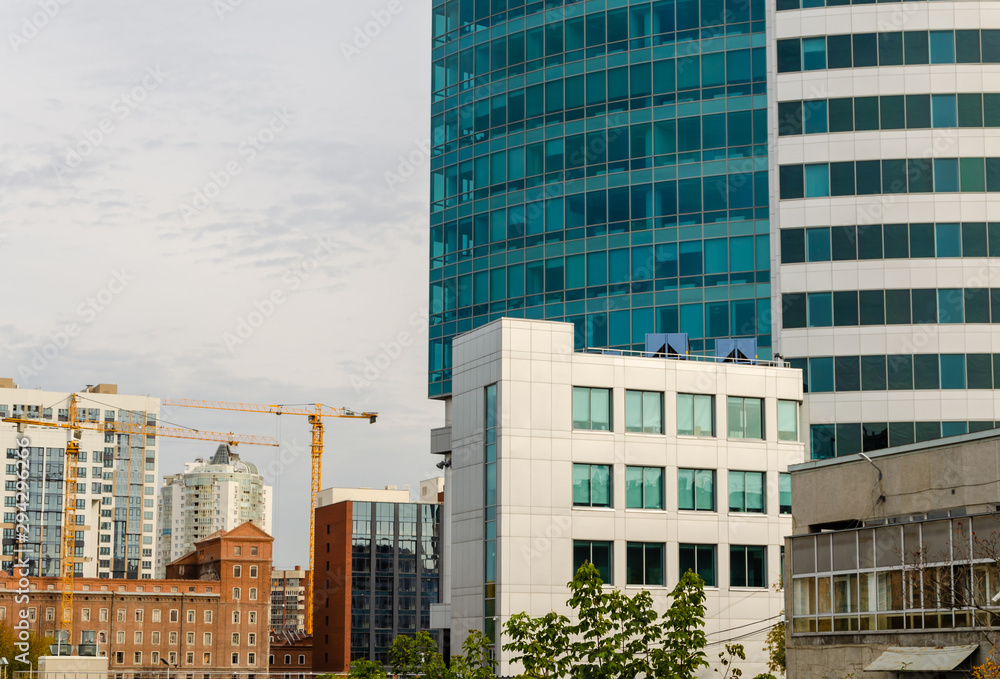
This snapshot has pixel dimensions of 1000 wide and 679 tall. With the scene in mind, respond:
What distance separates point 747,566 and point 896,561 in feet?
91.4

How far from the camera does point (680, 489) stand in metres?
65.2

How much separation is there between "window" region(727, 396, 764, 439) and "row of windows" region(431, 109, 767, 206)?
13476 millimetres

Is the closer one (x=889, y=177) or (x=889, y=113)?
(x=889, y=177)

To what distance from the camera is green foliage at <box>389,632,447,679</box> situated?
35.9m

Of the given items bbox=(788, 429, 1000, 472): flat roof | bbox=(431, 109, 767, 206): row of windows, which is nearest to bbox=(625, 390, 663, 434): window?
bbox=(431, 109, 767, 206): row of windows

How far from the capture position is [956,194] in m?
70.0

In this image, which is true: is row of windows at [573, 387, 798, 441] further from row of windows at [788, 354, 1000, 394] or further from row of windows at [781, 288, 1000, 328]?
row of windows at [781, 288, 1000, 328]

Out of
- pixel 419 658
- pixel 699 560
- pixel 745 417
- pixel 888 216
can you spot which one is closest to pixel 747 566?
pixel 699 560

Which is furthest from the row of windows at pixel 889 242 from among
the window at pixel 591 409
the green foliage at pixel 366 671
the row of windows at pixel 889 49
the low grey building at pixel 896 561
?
the green foliage at pixel 366 671

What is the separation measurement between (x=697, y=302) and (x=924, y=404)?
13.3m

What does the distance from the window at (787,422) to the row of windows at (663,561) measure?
6144mm

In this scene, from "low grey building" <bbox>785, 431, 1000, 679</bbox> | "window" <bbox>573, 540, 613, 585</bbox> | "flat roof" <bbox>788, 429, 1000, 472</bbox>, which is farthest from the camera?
"window" <bbox>573, 540, 613, 585</bbox>

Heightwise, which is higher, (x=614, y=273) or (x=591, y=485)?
(x=614, y=273)

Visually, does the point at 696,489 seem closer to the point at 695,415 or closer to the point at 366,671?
the point at 695,415
